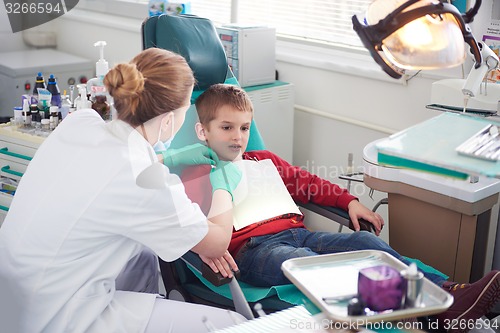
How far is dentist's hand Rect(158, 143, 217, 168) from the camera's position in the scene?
225 cm

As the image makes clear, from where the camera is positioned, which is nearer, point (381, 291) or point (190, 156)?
point (381, 291)

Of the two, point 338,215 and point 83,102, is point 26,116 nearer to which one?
point 83,102

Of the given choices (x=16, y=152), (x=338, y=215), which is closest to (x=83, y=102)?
(x=16, y=152)

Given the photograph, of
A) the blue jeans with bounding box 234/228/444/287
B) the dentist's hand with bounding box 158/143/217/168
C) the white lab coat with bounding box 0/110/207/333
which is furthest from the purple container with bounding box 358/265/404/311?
the dentist's hand with bounding box 158/143/217/168

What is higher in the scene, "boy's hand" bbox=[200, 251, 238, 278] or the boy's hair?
the boy's hair

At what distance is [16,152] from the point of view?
2.70m

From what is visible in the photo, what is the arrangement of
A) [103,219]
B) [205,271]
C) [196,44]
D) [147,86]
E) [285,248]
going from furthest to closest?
[196,44] → [285,248] → [205,271] → [147,86] → [103,219]

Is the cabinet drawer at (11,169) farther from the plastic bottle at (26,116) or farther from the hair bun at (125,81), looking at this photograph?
the hair bun at (125,81)

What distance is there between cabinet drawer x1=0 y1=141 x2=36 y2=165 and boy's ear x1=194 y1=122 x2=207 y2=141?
74cm

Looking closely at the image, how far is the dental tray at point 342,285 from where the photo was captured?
1.28 meters

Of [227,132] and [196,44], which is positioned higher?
[196,44]

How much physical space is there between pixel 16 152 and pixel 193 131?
84 cm

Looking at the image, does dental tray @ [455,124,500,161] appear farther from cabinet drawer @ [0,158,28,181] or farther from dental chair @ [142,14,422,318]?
cabinet drawer @ [0,158,28,181]

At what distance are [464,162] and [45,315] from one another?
1.11 metres
